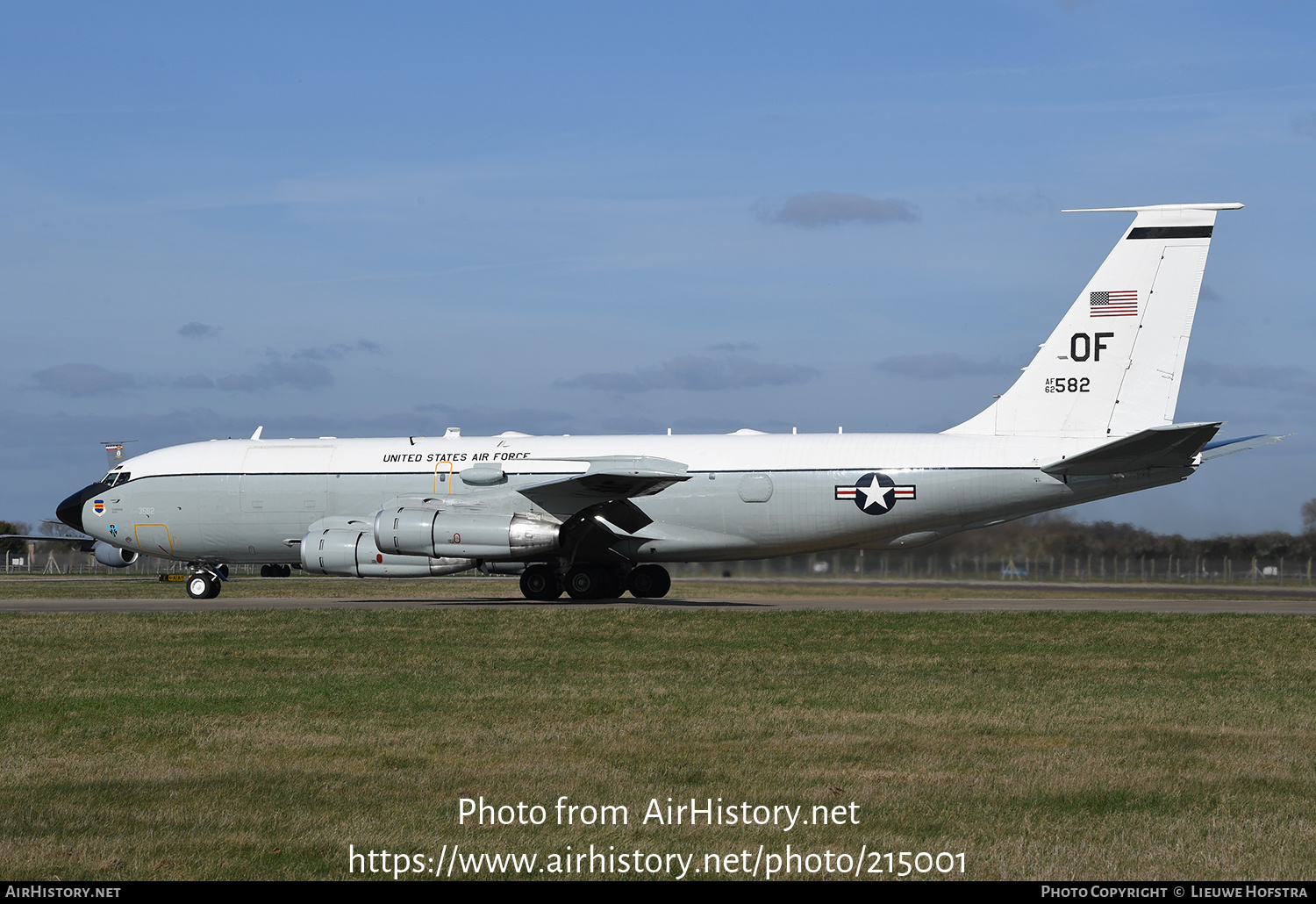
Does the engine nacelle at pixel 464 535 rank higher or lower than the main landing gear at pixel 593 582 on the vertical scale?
higher

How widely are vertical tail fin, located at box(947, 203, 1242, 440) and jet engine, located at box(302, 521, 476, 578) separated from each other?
12828 millimetres

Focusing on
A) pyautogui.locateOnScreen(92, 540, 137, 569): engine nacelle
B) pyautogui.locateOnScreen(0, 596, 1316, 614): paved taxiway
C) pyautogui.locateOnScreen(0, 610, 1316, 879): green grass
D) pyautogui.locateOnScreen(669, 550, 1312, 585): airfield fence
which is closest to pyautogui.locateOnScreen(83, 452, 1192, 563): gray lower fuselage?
pyautogui.locateOnScreen(0, 596, 1316, 614): paved taxiway

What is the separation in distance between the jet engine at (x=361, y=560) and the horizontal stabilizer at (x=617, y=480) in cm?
240

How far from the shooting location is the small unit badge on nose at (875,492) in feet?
87.7

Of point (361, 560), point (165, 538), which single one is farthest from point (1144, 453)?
point (165, 538)

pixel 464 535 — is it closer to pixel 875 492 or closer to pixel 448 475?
pixel 448 475

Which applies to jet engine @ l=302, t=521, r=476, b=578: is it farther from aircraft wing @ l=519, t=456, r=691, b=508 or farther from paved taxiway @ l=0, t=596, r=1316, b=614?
aircraft wing @ l=519, t=456, r=691, b=508

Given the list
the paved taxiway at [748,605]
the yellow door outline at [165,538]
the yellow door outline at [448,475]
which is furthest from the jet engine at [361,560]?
the yellow door outline at [165,538]

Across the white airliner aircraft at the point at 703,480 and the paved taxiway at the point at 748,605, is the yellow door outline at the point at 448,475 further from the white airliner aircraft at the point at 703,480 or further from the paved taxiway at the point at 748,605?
the paved taxiway at the point at 748,605

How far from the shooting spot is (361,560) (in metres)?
27.3

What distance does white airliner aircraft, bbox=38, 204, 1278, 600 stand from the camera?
1013 inches

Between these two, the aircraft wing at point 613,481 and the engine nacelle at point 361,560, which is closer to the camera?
the aircraft wing at point 613,481

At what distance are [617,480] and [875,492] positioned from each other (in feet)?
18.1
